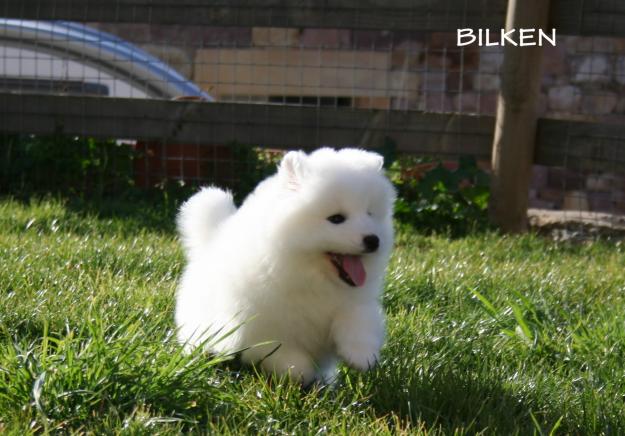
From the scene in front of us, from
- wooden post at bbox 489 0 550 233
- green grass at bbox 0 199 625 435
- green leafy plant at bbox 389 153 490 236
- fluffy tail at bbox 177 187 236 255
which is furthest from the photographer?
green leafy plant at bbox 389 153 490 236

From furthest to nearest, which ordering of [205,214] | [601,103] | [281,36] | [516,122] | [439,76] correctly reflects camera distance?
1. [281,36]
2. [439,76]
3. [601,103]
4. [516,122]
5. [205,214]

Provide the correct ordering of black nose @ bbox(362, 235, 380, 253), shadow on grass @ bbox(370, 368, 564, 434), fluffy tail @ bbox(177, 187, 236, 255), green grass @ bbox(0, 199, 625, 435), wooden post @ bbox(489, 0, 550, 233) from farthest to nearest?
wooden post @ bbox(489, 0, 550, 233), fluffy tail @ bbox(177, 187, 236, 255), black nose @ bbox(362, 235, 380, 253), shadow on grass @ bbox(370, 368, 564, 434), green grass @ bbox(0, 199, 625, 435)

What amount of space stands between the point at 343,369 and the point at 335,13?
312 cm

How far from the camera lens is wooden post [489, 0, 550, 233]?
5.18m

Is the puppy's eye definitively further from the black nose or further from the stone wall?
the stone wall

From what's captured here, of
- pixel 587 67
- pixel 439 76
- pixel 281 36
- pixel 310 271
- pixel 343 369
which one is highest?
pixel 281 36

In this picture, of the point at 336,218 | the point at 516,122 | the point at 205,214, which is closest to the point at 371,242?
the point at 336,218

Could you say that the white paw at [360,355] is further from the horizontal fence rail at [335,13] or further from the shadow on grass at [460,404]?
the horizontal fence rail at [335,13]

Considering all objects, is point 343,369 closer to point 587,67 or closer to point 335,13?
point 335,13

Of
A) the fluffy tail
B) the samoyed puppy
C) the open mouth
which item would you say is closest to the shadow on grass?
the samoyed puppy

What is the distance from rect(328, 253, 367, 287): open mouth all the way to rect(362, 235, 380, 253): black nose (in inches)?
3.6

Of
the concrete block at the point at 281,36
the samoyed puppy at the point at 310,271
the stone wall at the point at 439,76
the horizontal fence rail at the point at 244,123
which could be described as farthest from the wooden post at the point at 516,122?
the concrete block at the point at 281,36

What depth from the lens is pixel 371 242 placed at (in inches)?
102

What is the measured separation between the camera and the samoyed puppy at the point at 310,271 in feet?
8.62
